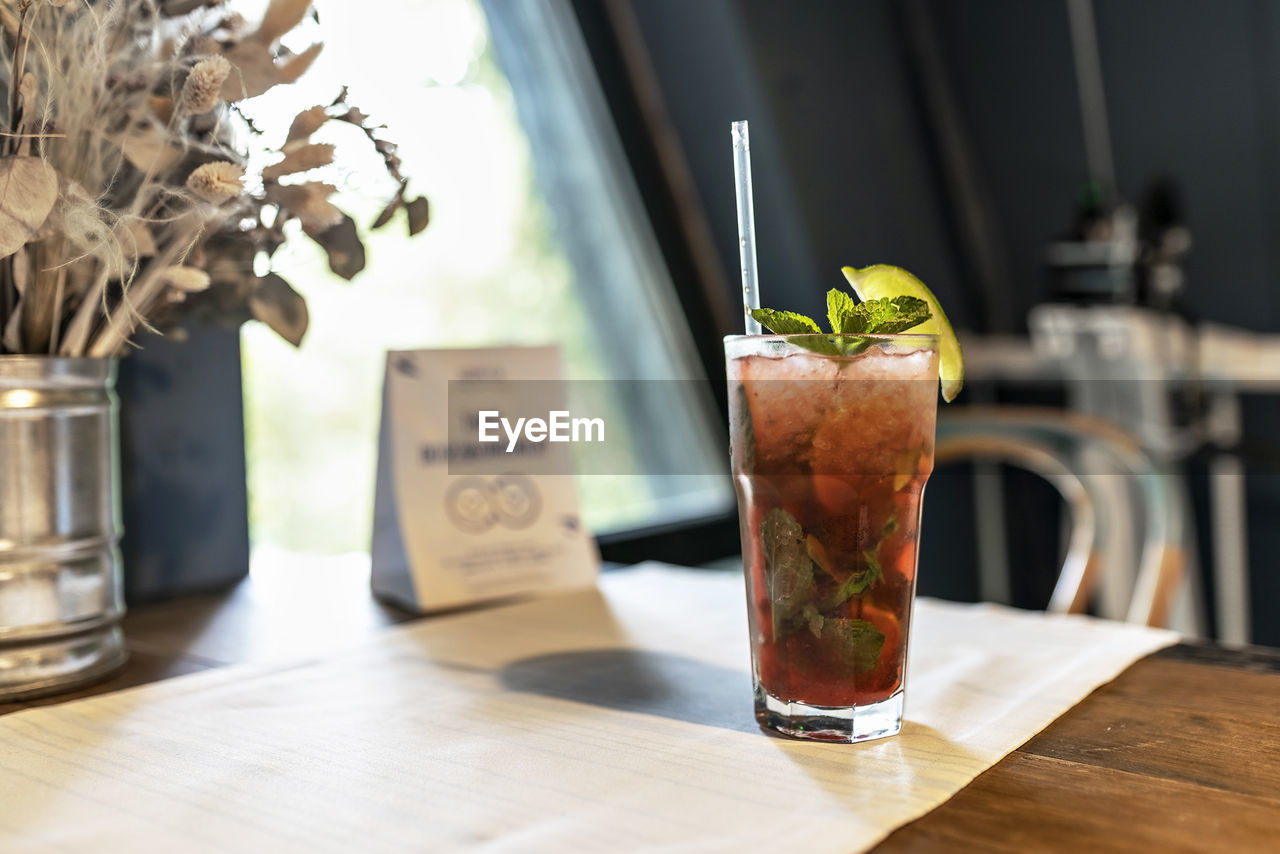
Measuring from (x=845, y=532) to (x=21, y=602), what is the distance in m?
0.61

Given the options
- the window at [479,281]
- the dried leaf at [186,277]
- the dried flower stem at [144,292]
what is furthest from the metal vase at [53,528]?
the window at [479,281]

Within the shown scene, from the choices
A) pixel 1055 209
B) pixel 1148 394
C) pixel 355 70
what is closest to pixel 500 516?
pixel 355 70

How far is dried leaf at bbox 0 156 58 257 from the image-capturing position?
726mm

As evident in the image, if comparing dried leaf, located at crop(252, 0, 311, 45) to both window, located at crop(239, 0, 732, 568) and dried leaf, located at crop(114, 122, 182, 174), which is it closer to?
dried leaf, located at crop(114, 122, 182, 174)

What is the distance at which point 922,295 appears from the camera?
2.46 ft

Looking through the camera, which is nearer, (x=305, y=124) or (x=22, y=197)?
(x=22, y=197)

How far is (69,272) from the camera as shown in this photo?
0.88 m

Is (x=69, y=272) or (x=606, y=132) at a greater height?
(x=606, y=132)

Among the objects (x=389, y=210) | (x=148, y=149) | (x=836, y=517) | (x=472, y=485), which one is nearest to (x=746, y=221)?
(x=836, y=517)

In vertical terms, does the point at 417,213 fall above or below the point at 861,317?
above

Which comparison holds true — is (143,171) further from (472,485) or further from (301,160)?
(472,485)

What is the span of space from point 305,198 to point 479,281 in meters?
1.34

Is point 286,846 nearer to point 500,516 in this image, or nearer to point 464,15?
point 500,516

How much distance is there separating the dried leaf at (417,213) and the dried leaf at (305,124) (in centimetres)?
12
